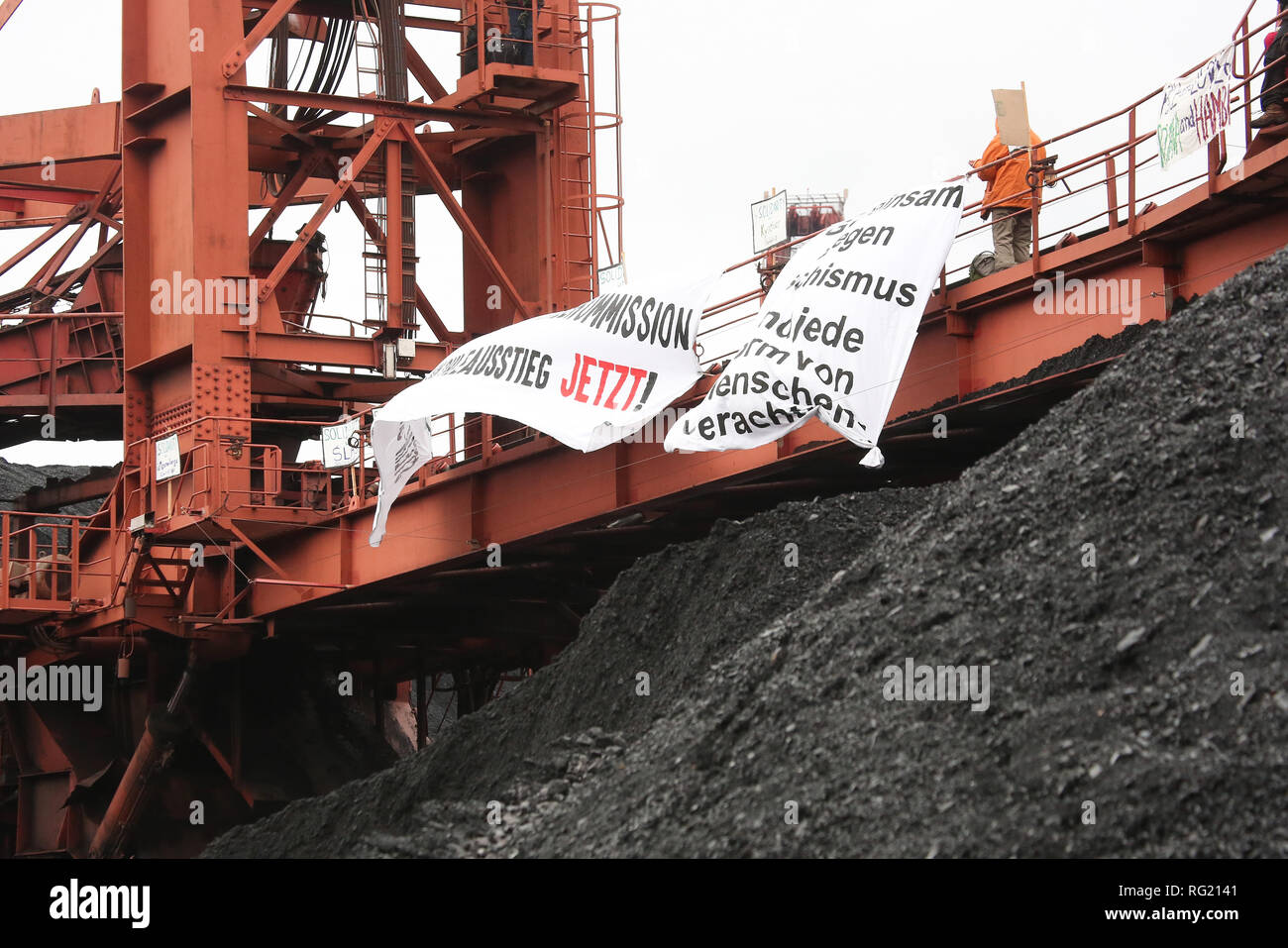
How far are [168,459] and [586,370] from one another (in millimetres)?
6857

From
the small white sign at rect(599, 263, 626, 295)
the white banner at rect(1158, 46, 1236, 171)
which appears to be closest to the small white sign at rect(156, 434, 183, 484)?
the small white sign at rect(599, 263, 626, 295)

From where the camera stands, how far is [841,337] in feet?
46.1

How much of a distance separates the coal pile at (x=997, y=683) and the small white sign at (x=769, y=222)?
4.24m

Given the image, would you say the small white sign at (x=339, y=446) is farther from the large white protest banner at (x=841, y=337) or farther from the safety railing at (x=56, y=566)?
the large white protest banner at (x=841, y=337)

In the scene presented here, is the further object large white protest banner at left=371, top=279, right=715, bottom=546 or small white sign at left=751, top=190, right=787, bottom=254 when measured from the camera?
small white sign at left=751, top=190, right=787, bottom=254

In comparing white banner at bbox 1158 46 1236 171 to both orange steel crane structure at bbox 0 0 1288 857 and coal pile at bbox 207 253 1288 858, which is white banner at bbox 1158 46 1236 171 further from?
orange steel crane structure at bbox 0 0 1288 857

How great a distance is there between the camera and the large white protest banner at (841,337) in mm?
13898

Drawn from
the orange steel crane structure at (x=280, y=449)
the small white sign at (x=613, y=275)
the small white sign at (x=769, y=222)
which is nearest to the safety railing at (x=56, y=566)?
the orange steel crane structure at (x=280, y=449)

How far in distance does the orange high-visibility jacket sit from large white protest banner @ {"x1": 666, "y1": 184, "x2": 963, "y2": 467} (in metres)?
1.20

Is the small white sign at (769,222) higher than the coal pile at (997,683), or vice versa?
the small white sign at (769,222)

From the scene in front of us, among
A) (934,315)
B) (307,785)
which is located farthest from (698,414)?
(307,785)

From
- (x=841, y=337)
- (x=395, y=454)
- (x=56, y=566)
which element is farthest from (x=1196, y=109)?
(x=56, y=566)

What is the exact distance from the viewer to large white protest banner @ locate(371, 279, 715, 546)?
15914 millimetres

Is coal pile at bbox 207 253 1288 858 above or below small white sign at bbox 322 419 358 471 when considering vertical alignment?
below
